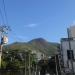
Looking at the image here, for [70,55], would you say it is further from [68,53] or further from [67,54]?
[67,54]

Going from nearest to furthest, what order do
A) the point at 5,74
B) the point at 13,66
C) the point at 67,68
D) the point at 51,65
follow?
the point at 5,74, the point at 67,68, the point at 13,66, the point at 51,65

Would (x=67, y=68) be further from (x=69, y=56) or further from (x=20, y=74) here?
(x=20, y=74)

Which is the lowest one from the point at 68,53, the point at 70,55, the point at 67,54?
the point at 70,55

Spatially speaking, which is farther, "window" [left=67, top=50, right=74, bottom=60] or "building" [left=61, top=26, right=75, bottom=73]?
"window" [left=67, top=50, right=74, bottom=60]

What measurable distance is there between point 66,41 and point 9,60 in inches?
638

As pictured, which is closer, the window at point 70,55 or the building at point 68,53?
the building at point 68,53

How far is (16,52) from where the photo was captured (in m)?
69.8

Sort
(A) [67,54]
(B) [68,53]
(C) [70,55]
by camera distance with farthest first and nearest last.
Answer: (B) [68,53] < (C) [70,55] < (A) [67,54]

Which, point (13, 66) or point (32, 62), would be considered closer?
point (13, 66)

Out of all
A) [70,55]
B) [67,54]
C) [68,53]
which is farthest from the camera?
[68,53]

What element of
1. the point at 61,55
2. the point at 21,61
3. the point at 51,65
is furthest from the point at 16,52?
the point at 61,55

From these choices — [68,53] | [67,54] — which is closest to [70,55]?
[68,53]

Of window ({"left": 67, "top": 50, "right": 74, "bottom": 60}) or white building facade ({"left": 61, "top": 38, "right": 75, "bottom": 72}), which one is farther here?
window ({"left": 67, "top": 50, "right": 74, "bottom": 60})

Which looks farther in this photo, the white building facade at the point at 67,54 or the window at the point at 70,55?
the window at the point at 70,55
